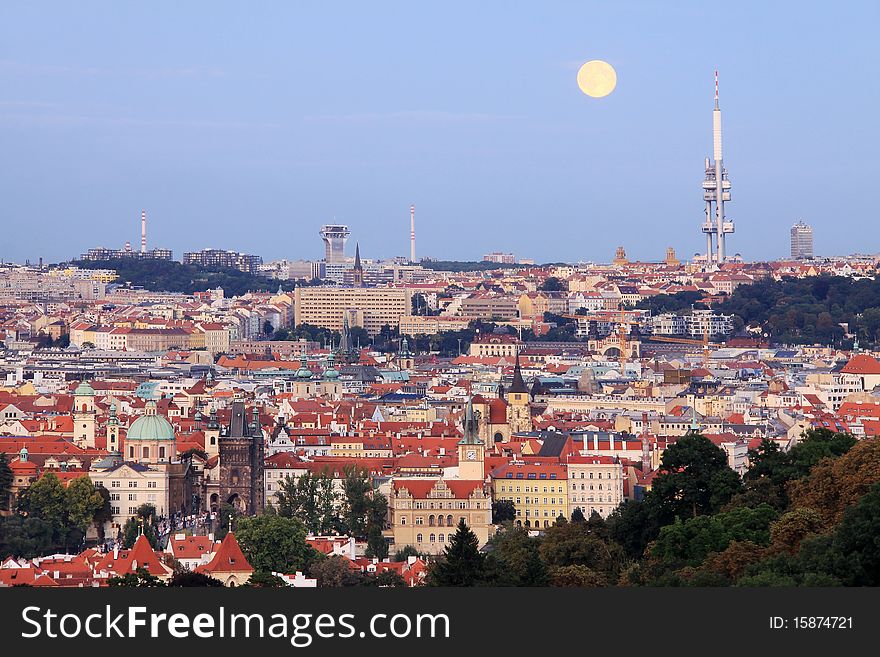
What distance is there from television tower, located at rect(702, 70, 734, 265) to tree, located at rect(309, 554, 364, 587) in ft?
312

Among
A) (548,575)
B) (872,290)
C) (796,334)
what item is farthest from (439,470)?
(872,290)

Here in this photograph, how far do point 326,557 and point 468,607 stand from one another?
14632 mm

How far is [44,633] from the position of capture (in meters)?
18.9

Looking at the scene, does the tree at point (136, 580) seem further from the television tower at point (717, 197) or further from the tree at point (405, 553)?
the television tower at point (717, 197)

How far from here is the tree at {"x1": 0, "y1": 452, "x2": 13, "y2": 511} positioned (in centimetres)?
4469

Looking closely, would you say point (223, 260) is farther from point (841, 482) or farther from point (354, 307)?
point (841, 482)

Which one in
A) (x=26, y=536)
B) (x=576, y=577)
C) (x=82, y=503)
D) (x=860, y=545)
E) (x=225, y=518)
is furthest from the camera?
(x=225, y=518)

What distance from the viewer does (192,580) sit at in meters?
29.9

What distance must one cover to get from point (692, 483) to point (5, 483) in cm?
1473

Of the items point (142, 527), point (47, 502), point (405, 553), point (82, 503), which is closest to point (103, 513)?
point (82, 503)

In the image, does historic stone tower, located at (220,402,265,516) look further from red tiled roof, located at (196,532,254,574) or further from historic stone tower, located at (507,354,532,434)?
red tiled roof, located at (196,532,254,574)

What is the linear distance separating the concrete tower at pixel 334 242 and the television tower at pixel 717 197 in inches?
1197

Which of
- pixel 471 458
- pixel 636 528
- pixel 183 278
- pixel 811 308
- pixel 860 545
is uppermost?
pixel 183 278

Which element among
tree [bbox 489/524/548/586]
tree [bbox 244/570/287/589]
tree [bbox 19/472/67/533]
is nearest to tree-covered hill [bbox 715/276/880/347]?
tree [bbox 19/472/67/533]
